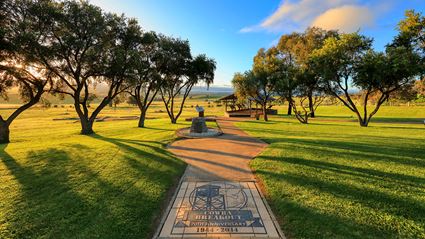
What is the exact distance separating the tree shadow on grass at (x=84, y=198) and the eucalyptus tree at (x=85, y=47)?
9173mm

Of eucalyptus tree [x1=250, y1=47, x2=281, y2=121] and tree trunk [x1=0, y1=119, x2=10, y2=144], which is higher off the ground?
eucalyptus tree [x1=250, y1=47, x2=281, y2=121]

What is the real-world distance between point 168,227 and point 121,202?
1747 millimetres

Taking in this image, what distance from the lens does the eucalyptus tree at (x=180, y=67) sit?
73.5 feet

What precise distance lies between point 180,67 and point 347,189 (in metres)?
21.0

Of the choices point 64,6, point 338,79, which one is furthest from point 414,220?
point 338,79

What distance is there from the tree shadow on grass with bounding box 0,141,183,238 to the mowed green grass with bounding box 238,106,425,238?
10.4 feet

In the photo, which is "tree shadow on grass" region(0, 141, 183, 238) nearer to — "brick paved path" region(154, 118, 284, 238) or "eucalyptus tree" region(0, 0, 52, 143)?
"brick paved path" region(154, 118, 284, 238)

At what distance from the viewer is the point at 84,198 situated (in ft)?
19.5

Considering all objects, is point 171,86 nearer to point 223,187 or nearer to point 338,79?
point 338,79

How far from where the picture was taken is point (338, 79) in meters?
23.6

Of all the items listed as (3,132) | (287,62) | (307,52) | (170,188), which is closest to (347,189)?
(170,188)

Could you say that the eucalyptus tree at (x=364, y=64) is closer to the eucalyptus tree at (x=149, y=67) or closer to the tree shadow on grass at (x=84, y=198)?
the eucalyptus tree at (x=149, y=67)

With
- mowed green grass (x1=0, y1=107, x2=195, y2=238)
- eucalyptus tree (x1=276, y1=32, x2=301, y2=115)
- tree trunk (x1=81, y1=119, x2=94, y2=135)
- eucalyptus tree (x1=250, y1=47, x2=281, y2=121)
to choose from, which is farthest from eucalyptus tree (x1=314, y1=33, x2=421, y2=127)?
tree trunk (x1=81, y1=119, x2=94, y2=135)

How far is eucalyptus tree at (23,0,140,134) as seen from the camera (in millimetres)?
15211
